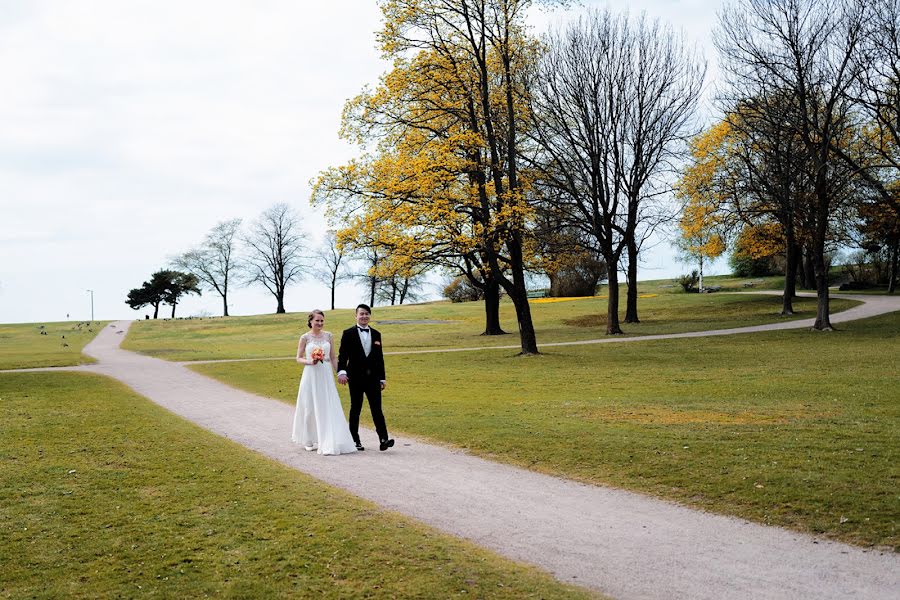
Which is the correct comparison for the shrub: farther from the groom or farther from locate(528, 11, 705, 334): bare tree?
the groom

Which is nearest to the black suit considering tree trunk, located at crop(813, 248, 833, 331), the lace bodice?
the lace bodice

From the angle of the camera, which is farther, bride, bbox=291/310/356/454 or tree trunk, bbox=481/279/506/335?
tree trunk, bbox=481/279/506/335

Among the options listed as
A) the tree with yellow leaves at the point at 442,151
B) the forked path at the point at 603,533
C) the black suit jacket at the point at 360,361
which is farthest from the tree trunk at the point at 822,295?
the black suit jacket at the point at 360,361

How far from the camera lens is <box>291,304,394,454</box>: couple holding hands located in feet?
36.9

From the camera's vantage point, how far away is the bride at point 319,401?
442 inches

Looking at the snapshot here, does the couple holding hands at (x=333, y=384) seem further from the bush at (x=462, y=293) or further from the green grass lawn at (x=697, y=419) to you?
the bush at (x=462, y=293)

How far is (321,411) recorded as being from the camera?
→ 11.4 metres

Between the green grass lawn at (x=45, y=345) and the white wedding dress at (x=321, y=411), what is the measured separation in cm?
2288

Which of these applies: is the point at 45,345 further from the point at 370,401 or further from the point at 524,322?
the point at 370,401

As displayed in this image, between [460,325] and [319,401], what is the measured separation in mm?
36732

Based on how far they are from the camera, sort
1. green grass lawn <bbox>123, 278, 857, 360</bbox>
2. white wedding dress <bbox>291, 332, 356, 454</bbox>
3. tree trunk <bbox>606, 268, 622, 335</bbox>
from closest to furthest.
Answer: white wedding dress <bbox>291, 332, 356, 454</bbox> → tree trunk <bbox>606, 268, 622, 335</bbox> → green grass lawn <bbox>123, 278, 857, 360</bbox>

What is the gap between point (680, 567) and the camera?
20.4 ft

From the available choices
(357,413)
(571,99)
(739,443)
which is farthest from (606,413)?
(571,99)

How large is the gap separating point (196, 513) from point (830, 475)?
751cm
